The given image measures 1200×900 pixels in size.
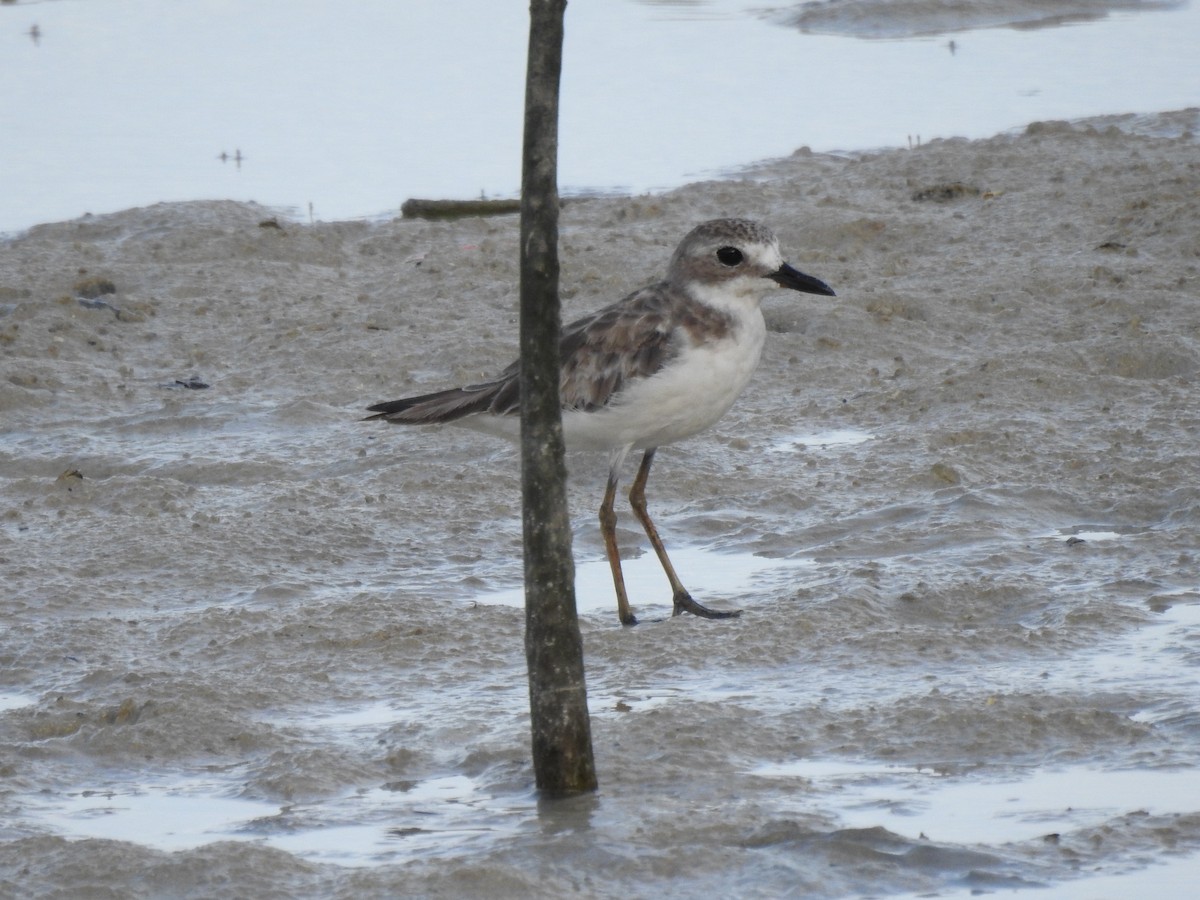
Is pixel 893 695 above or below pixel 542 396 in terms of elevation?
below

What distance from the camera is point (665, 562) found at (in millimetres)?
6699

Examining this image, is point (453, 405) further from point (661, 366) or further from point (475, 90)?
point (475, 90)

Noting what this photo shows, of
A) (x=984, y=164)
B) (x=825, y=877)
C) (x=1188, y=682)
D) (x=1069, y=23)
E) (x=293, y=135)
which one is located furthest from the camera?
(x=1069, y=23)

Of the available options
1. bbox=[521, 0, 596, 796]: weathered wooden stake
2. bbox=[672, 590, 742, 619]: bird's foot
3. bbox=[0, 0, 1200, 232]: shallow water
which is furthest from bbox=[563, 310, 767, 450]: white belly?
bbox=[0, 0, 1200, 232]: shallow water

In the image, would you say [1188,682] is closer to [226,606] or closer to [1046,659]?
[1046,659]

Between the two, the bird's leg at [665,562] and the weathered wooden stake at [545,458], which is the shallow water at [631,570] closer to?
the bird's leg at [665,562]

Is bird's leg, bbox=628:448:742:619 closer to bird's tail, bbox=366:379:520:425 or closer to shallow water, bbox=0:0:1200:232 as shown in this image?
bird's tail, bbox=366:379:520:425

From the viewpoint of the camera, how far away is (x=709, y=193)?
12609 millimetres

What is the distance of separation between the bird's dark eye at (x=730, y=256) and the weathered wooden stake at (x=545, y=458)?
7.42ft

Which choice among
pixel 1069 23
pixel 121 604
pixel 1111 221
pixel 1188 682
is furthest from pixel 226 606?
pixel 1069 23

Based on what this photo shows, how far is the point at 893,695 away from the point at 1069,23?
16360 millimetres

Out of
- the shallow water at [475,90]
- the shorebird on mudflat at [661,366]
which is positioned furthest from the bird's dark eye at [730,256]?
the shallow water at [475,90]

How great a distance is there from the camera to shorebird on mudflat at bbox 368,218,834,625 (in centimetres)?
657

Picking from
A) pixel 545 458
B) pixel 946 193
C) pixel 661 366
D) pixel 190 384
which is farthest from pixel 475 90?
pixel 545 458
